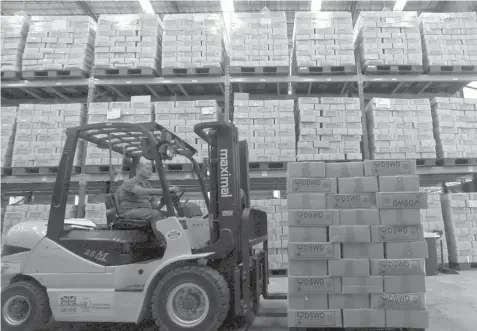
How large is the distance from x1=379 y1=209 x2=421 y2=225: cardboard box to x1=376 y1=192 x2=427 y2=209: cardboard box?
0.03 m

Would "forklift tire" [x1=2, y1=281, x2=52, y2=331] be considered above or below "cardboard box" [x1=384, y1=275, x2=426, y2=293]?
below

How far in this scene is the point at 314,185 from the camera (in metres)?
3.31

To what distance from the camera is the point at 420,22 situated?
22.4 ft

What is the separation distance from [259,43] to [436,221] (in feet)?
14.0

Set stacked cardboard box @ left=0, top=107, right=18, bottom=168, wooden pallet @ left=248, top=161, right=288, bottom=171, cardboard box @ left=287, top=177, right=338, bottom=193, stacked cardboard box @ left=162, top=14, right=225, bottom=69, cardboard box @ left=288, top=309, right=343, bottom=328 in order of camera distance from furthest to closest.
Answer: stacked cardboard box @ left=162, top=14, right=225, bottom=69 → stacked cardboard box @ left=0, top=107, right=18, bottom=168 → wooden pallet @ left=248, top=161, right=288, bottom=171 → cardboard box @ left=287, top=177, right=338, bottom=193 → cardboard box @ left=288, top=309, right=343, bottom=328

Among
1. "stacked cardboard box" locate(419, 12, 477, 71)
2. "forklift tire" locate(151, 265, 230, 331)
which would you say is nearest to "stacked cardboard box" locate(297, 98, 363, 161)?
"stacked cardboard box" locate(419, 12, 477, 71)

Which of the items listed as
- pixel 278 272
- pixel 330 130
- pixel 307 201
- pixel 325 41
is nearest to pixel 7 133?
pixel 278 272

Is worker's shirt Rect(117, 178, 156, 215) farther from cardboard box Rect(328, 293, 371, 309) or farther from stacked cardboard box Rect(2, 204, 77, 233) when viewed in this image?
stacked cardboard box Rect(2, 204, 77, 233)

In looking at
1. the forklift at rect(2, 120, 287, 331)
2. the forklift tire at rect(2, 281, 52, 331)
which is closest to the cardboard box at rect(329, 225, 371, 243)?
the forklift at rect(2, 120, 287, 331)

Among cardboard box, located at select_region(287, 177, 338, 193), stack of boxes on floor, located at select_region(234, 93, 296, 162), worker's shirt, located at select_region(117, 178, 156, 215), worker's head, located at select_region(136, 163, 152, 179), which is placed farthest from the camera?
stack of boxes on floor, located at select_region(234, 93, 296, 162)

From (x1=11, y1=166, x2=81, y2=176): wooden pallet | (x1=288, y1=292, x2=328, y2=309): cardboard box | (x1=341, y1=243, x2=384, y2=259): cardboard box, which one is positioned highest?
(x1=11, y1=166, x2=81, y2=176): wooden pallet

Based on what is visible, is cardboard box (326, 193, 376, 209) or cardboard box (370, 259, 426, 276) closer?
cardboard box (370, 259, 426, 276)

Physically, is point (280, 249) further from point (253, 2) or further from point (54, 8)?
point (54, 8)

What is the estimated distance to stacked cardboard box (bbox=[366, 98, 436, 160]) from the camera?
6.16 metres
